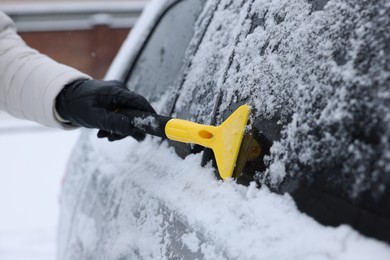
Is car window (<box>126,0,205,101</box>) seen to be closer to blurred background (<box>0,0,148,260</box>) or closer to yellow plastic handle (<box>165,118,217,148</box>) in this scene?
A: yellow plastic handle (<box>165,118,217,148</box>)

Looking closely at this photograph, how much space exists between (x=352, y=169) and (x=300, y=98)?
0.22 m

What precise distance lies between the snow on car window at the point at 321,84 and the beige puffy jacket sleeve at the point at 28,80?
782 millimetres

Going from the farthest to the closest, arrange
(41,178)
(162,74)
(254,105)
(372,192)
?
(41,178), (162,74), (254,105), (372,192)

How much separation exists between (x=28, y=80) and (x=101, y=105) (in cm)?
38

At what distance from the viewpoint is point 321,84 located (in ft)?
3.39

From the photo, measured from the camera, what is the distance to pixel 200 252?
1146 mm

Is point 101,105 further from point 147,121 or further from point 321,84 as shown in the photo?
point 321,84

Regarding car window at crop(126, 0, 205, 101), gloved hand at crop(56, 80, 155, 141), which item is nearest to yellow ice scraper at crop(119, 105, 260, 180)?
gloved hand at crop(56, 80, 155, 141)

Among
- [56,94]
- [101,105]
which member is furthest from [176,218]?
[56,94]

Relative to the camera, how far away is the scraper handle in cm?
152

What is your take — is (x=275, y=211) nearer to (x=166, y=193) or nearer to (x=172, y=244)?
(x=172, y=244)

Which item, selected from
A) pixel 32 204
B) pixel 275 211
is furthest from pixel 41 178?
pixel 275 211

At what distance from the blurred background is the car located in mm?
3626

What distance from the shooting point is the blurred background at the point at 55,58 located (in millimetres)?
5469
